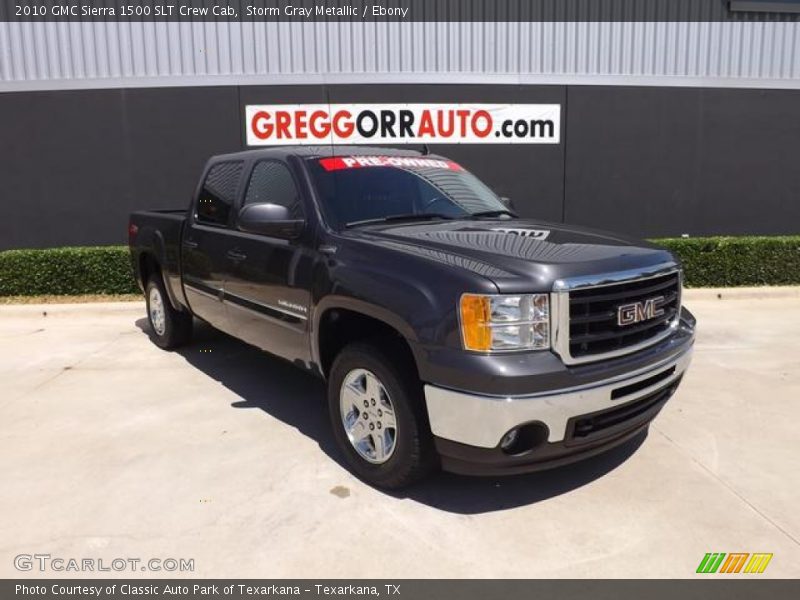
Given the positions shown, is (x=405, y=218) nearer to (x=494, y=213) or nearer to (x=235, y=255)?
(x=494, y=213)

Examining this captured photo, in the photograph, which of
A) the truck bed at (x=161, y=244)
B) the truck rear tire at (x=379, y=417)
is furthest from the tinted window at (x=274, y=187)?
the truck bed at (x=161, y=244)

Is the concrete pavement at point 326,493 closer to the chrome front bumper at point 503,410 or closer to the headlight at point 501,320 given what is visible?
the chrome front bumper at point 503,410

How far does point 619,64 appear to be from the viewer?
10406 mm

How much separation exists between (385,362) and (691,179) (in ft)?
30.9

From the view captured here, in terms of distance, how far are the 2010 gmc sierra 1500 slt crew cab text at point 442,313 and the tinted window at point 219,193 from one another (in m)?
0.22

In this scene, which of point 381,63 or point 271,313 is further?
point 381,63

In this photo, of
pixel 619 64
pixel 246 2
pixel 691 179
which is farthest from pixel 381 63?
pixel 691 179

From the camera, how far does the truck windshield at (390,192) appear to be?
3.94 m

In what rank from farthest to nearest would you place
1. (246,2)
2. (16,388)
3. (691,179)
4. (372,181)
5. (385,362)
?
(691,179) < (246,2) < (16,388) < (372,181) < (385,362)

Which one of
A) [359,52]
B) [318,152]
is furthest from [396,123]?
[318,152]

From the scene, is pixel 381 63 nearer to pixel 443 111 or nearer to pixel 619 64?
pixel 443 111

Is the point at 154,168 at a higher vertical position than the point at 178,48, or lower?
lower

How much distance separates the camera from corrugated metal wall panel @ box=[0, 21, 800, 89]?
32.4 ft
